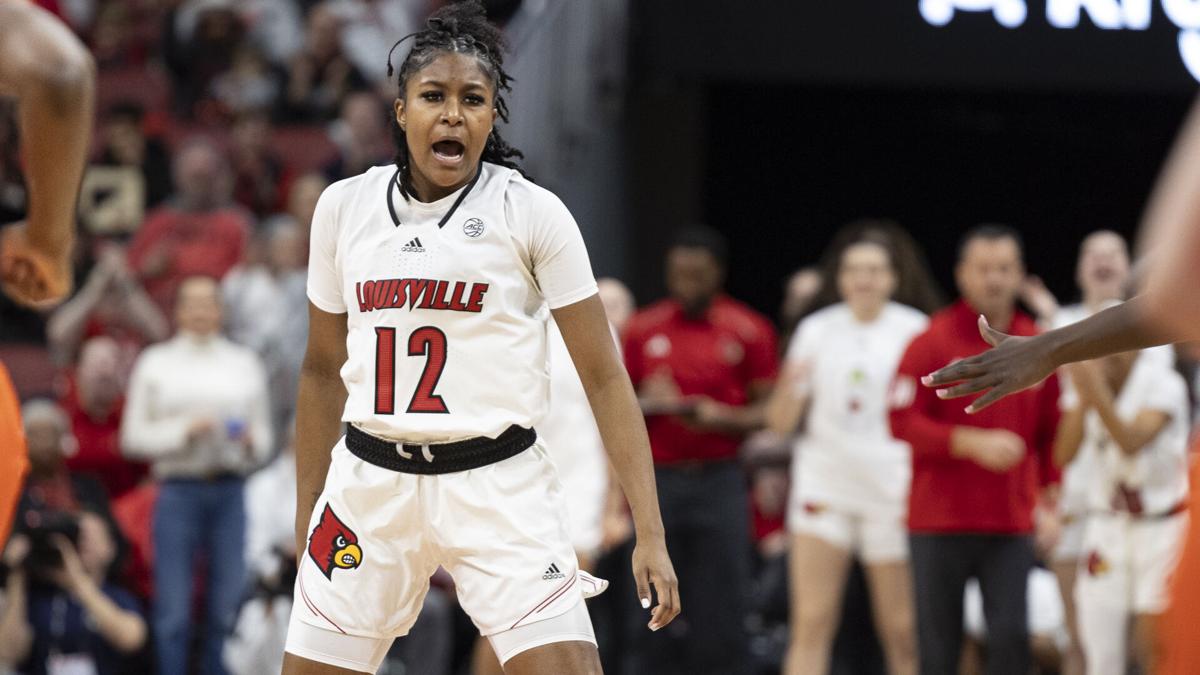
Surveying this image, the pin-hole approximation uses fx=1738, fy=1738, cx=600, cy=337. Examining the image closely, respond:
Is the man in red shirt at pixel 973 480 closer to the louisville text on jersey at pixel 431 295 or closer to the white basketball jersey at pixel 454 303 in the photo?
the white basketball jersey at pixel 454 303

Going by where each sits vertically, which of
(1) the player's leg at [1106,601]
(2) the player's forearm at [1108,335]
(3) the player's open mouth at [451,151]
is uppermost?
(3) the player's open mouth at [451,151]

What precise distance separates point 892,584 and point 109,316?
5355 mm

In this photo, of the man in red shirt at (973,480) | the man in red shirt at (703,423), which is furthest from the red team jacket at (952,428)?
the man in red shirt at (703,423)

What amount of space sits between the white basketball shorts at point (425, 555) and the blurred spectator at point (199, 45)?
404 inches

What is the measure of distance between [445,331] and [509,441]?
331mm

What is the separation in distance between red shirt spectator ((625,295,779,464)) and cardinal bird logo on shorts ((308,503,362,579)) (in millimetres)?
4937

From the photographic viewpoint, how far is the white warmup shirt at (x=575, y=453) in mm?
8750

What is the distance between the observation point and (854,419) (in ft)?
29.3

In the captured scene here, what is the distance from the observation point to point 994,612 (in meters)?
7.82

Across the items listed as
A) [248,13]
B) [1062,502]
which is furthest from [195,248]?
[1062,502]

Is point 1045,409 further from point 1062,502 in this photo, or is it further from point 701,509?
point 701,509

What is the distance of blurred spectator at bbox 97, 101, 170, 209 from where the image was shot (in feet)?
42.6

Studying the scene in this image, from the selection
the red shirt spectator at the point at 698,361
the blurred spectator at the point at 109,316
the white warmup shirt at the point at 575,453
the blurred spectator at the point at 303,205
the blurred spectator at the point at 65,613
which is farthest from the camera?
the blurred spectator at the point at 303,205

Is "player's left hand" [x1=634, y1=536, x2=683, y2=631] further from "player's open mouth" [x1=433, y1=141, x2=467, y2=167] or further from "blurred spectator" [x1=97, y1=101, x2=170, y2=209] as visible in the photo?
"blurred spectator" [x1=97, y1=101, x2=170, y2=209]
